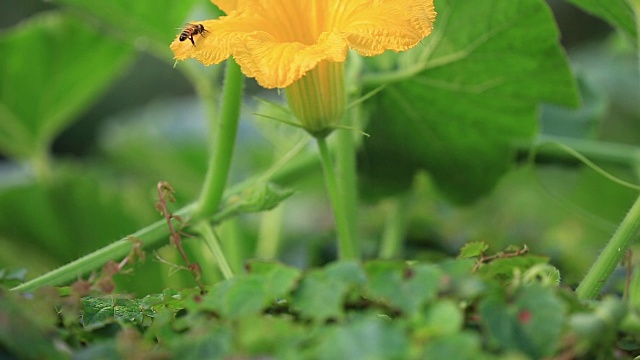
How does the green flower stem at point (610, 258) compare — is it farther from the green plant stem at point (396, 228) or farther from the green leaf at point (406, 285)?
the green plant stem at point (396, 228)

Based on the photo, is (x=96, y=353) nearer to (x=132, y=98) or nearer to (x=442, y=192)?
(x=442, y=192)

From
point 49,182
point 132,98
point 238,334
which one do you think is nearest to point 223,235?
point 49,182

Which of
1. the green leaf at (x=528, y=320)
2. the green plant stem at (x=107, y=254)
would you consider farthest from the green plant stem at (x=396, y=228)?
the green leaf at (x=528, y=320)

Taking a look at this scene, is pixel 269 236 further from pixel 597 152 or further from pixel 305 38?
pixel 305 38

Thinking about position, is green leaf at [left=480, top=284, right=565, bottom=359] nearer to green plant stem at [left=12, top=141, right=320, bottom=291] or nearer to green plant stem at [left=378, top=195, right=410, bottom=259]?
green plant stem at [left=12, top=141, right=320, bottom=291]

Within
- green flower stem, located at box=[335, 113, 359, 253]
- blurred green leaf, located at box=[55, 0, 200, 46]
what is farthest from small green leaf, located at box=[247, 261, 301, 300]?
blurred green leaf, located at box=[55, 0, 200, 46]

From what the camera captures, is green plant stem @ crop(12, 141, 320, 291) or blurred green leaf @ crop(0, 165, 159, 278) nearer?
green plant stem @ crop(12, 141, 320, 291)
